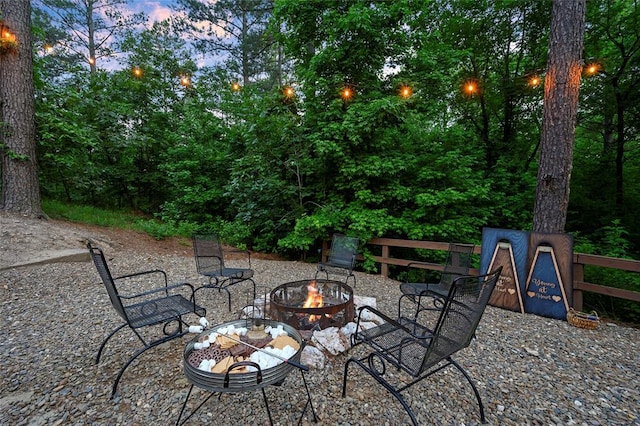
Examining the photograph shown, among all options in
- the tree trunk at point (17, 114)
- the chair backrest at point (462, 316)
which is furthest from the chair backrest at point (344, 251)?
the tree trunk at point (17, 114)

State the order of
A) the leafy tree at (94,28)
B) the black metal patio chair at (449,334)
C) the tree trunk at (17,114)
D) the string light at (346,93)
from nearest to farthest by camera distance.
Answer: the black metal patio chair at (449,334) < the tree trunk at (17,114) < the string light at (346,93) < the leafy tree at (94,28)

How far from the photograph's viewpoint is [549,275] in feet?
10.6

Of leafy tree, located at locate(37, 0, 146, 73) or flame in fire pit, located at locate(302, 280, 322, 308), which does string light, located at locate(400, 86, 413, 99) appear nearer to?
flame in fire pit, located at locate(302, 280, 322, 308)

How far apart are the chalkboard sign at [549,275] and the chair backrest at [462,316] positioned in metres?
2.26

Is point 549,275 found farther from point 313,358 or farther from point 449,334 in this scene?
point 313,358

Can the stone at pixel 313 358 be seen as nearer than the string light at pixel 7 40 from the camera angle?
Yes

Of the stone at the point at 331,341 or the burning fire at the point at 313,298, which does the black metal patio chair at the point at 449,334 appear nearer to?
the stone at the point at 331,341

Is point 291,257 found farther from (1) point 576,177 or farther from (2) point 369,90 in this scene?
(1) point 576,177

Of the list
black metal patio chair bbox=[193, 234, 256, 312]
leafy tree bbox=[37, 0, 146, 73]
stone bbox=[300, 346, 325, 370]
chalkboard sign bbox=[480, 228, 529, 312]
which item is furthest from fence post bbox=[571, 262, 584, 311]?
leafy tree bbox=[37, 0, 146, 73]

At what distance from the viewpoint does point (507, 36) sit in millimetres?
6641

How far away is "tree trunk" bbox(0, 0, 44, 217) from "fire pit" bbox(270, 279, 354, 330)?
606 centimetres

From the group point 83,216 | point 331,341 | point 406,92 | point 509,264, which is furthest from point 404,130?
point 83,216

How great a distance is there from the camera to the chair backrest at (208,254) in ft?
12.2

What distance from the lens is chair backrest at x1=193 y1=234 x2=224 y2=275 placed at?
371 centimetres
